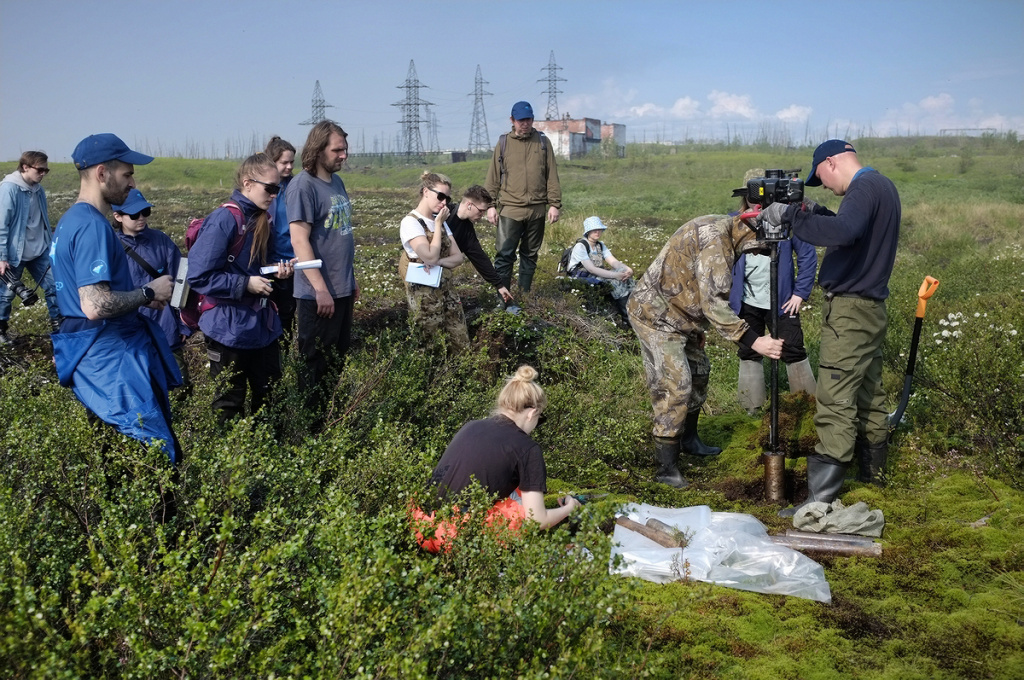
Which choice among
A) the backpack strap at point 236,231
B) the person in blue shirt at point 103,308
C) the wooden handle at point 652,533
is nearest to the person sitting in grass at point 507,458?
the wooden handle at point 652,533

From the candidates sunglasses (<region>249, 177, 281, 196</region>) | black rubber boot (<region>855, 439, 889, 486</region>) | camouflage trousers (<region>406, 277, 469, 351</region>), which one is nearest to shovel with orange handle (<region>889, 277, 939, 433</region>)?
black rubber boot (<region>855, 439, 889, 486</region>)

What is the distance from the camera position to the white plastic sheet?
13.6ft

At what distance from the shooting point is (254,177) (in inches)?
184

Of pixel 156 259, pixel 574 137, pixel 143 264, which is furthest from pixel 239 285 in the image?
pixel 574 137

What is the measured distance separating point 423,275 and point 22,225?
13.6 ft

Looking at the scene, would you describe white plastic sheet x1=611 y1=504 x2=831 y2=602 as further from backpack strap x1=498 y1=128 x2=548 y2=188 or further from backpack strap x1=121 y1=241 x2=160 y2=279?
backpack strap x1=498 y1=128 x2=548 y2=188

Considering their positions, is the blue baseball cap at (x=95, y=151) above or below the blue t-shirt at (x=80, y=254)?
above

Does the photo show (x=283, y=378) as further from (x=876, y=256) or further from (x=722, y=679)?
(x=876, y=256)

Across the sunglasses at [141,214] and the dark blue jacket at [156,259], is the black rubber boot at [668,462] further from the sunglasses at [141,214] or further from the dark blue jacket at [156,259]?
the sunglasses at [141,214]

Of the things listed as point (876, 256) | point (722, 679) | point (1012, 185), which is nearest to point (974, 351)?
point (876, 256)

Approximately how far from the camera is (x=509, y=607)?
260 cm

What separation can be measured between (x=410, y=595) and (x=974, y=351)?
4.75 m

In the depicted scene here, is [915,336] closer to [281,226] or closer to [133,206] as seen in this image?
[281,226]

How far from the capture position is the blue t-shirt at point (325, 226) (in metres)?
5.45
